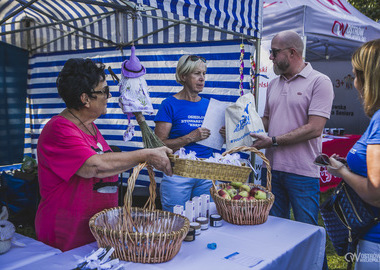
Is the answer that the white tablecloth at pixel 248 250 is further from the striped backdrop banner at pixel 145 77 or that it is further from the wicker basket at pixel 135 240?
the striped backdrop banner at pixel 145 77

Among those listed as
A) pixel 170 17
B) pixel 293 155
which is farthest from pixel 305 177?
pixel 170 17

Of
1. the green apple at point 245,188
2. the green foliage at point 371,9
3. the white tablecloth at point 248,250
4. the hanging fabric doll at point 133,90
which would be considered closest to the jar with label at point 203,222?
the white tablecloth at point 248,250

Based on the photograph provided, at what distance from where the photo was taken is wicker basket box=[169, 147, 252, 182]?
1.59 metres

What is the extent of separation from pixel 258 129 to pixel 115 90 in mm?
2827

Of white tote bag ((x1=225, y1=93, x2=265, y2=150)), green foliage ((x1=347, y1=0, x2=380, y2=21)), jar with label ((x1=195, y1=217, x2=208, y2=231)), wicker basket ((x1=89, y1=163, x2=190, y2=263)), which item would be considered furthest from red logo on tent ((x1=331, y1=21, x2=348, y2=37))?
green foliage ((x1=347, y1=0, x2=380, y2=21))

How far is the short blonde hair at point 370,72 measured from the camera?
1440 millimetres

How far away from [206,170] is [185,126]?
112cm

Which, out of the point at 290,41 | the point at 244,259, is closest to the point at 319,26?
the point at 290,41

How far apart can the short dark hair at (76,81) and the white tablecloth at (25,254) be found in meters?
0.71

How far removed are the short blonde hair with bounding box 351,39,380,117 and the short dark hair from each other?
1294 mm

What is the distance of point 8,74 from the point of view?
5344 mm

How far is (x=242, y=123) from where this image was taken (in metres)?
2.53

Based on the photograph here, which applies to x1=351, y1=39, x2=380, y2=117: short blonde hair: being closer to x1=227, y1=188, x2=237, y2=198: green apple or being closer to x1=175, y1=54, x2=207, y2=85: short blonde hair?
x1=227, y1=188, x2=237, y2=198: green apple

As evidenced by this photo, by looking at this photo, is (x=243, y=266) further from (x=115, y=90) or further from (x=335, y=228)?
(x=115, y=90)
